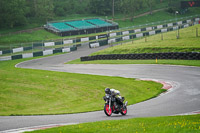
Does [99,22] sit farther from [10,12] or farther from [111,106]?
[111,106]

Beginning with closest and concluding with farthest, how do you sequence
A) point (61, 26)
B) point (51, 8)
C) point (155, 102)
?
point (155, 102) < point (61, 26) < point (51, 8)

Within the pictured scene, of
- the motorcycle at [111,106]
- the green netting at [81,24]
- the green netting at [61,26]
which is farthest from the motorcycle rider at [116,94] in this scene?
the green netting at [81,24]

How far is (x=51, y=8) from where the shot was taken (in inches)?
3172

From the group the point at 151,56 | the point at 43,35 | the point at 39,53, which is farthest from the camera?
the point at 43,35

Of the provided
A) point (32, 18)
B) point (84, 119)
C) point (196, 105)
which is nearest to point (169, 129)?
point (84, 119)

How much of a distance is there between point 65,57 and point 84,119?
35955mm

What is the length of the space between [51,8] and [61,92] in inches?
2463

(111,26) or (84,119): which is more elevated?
(111,26)

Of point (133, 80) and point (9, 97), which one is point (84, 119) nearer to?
point (9, 97)

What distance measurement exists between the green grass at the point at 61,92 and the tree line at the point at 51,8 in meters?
48.4

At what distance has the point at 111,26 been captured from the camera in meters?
77.5

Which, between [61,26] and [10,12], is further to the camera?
[61,26]

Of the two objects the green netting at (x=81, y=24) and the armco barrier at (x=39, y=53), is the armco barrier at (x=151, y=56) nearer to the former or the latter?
the armco barrier at (x=39, y=53)

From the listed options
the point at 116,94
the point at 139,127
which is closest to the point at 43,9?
the point at 116,94
